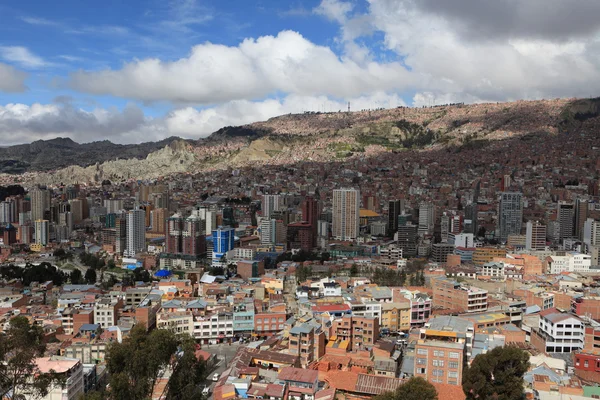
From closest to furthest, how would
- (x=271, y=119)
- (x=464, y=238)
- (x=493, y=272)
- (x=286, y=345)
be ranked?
1. (x=286, y=345)
2. (x=493, y=272)
3. (x=464, y=238)
4. (x=271, y=119)

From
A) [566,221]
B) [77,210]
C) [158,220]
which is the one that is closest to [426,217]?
[566,221]

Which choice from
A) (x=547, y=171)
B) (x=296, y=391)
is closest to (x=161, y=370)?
(x=296, y=391)

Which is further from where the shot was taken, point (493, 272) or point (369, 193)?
point (369, 193)

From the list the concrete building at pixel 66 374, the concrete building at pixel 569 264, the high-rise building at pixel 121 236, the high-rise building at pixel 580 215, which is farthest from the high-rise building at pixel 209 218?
the concrete building at pixel 66 374

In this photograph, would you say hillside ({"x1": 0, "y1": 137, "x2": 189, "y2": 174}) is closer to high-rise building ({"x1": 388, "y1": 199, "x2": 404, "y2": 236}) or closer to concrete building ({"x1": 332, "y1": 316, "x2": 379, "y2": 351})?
high-rise building ({"x1": 388, "y1": 199, "x2": 404, "y2": 236})

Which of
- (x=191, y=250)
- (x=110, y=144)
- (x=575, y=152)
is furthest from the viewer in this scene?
(x=110, y=144)

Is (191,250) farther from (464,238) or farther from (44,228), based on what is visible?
(464,238)

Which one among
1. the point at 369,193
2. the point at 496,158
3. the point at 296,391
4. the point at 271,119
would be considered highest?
the point at 271,119
